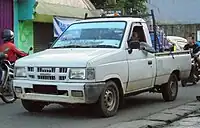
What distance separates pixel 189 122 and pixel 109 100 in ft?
5.09

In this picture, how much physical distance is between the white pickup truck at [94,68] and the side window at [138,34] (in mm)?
22

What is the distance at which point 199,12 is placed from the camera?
3738cm

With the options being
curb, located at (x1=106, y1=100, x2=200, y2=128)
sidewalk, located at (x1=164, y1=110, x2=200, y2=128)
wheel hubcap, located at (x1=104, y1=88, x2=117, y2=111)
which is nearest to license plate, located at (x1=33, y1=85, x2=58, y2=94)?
wheel hubcap, located at (x1=104, y1=88, x2=117, y2=111)

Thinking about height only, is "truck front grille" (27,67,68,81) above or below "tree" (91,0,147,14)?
below

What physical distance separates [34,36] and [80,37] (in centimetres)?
929

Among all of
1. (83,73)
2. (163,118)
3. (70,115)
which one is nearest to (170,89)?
(163,118)

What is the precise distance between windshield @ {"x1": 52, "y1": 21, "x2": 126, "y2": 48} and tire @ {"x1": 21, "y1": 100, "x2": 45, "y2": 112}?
1301mm

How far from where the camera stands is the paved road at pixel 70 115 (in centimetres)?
805

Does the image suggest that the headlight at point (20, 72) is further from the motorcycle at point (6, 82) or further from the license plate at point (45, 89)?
the motorcycle at point (6, 82)

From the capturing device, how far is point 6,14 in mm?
16578

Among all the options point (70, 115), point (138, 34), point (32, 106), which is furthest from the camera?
point (138, 34)

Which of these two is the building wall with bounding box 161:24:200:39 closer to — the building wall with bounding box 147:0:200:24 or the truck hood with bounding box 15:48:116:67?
the building wall with bounding box 147:0:200:24

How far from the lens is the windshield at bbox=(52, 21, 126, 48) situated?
9.19 meters

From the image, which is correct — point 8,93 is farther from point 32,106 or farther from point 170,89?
point 170,89
